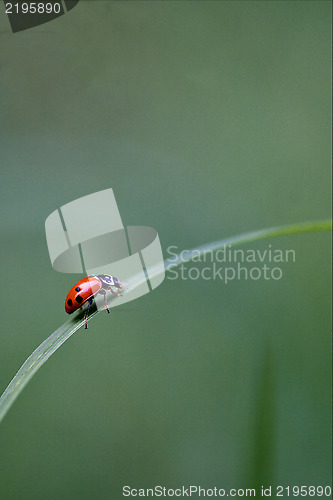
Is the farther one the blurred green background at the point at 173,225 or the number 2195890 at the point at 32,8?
the number 2195890 at the point at 32,8

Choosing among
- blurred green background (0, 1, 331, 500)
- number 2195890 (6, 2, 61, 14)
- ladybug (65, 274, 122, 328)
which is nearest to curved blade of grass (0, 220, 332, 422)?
ladybug (65, 274, 122, 328)

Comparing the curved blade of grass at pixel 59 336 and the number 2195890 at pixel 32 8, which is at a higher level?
the number 2195890 at pixel 32 8

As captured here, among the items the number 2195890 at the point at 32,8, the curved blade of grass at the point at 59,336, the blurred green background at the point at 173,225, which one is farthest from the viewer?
the number 2195890 at the point at 32,8

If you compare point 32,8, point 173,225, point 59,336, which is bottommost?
point 59,336

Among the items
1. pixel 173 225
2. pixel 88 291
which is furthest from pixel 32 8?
pixel 88 291

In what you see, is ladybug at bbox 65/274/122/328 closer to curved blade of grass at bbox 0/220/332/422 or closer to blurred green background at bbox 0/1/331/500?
curved blade of grass at bbox 0/220/332/422

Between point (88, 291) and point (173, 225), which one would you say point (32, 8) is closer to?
point (173, 225)

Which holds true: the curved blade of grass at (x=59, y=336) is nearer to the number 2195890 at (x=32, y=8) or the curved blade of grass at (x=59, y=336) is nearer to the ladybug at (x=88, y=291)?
the ladybug at (x=88, y=291)

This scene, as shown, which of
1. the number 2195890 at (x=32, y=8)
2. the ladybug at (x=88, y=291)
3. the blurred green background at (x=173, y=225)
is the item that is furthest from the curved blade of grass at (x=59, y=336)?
the number 2195890 at (x=32, y=8)

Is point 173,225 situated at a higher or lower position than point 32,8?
lower
